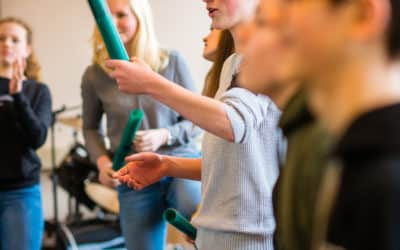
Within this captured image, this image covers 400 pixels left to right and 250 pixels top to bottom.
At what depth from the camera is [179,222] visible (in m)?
0.90

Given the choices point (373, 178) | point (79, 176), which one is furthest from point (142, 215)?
point (79, 176)

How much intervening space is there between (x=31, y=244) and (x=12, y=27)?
70 centimetres

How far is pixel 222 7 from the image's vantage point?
0.80m

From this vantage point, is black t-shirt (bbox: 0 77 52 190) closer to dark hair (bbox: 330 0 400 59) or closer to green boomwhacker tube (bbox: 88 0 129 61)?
green boomwhacker tube (bbox: 88 0 129 61)

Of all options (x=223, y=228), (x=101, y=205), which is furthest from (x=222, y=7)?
(x=101, y=205)

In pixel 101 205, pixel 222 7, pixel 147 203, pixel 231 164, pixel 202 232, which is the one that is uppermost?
pixel 222 7

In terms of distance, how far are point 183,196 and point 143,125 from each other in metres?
0.23

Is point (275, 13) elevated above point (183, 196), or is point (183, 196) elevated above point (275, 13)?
point (275, 13)

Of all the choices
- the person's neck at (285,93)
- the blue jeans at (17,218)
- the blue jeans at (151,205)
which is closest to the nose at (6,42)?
the blue jeans at (17,218)

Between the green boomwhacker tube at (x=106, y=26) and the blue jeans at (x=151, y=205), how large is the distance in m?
0.77

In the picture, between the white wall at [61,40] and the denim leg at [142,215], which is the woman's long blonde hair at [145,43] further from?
the white wall at [61,40]

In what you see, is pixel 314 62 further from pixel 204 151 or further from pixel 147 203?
pixel 147 203

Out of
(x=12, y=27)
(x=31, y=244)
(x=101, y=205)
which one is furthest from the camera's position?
(x=101, y=205)

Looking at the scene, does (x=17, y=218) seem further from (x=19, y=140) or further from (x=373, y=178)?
(x=373, y=178)
